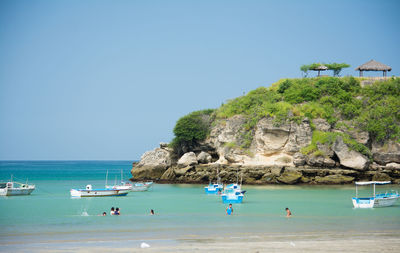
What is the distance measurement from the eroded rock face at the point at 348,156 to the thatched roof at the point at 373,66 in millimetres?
15877

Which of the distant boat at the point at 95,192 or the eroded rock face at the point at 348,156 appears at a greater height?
the eroded rock face at the point at 348,156

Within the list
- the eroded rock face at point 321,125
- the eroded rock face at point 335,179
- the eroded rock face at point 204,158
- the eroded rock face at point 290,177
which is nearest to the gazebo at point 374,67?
the eroded rock face at point 321,125

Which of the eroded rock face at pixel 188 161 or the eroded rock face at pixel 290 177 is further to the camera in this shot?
the eroded rock face at pixel 188 161

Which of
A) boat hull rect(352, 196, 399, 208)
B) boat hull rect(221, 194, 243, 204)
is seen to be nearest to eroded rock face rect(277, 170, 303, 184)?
boat hull rect(221, 194, 243, 204)

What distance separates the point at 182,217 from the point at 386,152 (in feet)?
121

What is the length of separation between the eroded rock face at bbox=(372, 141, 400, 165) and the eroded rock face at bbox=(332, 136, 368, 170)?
12.8ft

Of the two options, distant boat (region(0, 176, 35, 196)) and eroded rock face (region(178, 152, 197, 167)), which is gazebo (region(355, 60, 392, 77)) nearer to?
eroded rock face (region(178, 152, 197, 167))

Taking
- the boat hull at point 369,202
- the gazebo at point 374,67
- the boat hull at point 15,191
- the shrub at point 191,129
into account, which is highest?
the gazebo at point 374,67

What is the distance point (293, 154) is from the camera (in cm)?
5972

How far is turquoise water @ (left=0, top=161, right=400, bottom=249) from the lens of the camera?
2567 centimetres

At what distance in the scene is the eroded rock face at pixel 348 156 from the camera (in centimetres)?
5638

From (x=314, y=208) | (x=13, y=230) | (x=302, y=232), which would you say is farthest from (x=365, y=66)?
(x=13, y=230)

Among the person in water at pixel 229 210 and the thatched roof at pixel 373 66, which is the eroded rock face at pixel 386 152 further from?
the person in water at pixel 229 210

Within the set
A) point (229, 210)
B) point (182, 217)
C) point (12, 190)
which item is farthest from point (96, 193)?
point (229, 210)
